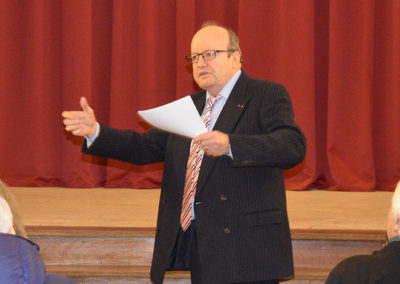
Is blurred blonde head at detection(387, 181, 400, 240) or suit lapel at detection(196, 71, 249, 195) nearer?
blurred blonde head at detection(387, 181, 400, 240)

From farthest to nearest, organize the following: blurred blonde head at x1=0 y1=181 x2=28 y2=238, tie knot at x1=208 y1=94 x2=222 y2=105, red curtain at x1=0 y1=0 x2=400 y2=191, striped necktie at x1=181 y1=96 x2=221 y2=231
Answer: red curtain at x1=0 y1=0 x2=400 y2=191 → tie knot at x1=208 y1=94 x2=222 y2=105 → striped necktie at x1=181 y1=96 x2=221 y2=231 → blurred blonde head at x1=0 y1=181 x2=28 y2=238

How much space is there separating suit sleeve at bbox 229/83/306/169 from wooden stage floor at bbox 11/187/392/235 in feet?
4.21

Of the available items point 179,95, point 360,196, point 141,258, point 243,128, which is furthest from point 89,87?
point 243,128

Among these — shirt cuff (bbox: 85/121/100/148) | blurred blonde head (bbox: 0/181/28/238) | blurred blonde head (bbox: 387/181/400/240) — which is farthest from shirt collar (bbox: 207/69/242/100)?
blurred blonde head (bbox: 0/181/28/238)

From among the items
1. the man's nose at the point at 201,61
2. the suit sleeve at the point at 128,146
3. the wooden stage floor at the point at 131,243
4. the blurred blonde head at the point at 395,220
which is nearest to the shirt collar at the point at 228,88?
the man's nose at the point at 201,61

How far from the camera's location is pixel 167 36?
4.95 m

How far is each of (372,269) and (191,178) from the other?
104 cm

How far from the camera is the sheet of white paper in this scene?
6.88ft

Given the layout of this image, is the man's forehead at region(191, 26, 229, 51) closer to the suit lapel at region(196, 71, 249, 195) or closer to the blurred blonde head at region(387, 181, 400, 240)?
the suit lapel at region(196, 71, 249, 195)

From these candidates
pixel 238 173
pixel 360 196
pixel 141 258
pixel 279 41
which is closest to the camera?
pixel 238 173

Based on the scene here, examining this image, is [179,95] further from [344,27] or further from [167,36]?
[344,27]

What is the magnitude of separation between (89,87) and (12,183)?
3.39ft

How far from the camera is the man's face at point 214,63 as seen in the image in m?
2.38

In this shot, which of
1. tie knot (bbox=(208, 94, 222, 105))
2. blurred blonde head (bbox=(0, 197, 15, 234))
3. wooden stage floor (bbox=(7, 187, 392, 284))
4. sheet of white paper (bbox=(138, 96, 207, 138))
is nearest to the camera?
blurred blonde head (bbox=(0, 197, 15, 234))
